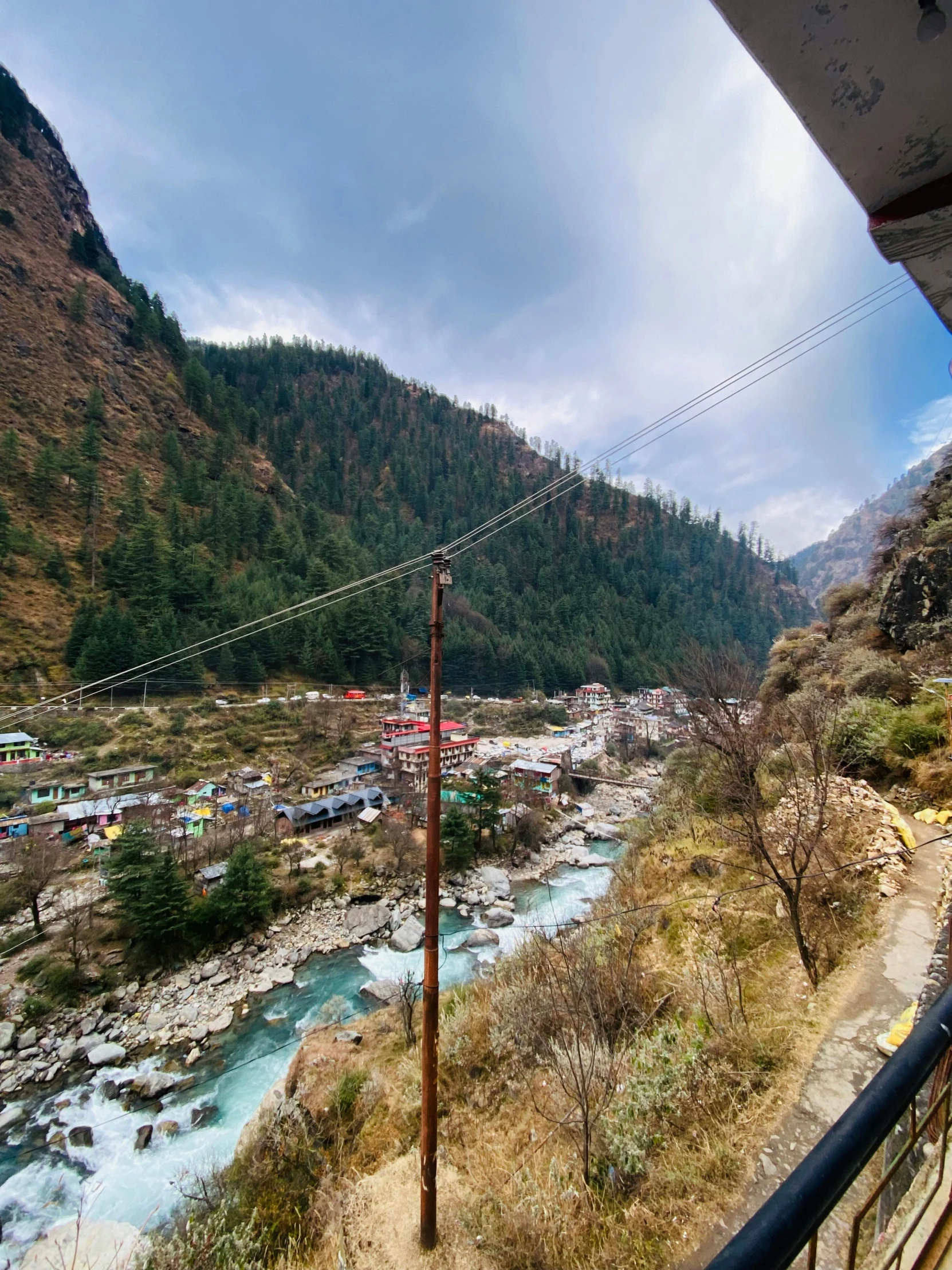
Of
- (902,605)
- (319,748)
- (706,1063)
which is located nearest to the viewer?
(706,1063)

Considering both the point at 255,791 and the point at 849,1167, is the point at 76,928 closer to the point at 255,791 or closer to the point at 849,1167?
the point at 255,791

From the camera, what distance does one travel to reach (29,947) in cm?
1262

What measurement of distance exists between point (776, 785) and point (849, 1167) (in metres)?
8.48

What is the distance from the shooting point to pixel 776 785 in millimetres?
7801

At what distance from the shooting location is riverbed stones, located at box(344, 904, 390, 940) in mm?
14719

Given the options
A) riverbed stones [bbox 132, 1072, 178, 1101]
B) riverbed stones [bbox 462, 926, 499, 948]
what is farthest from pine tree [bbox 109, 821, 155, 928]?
riverbed stones [bbox 462, 926, 499, 948]

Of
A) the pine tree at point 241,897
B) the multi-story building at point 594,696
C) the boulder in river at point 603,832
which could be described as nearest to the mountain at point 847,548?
the multi-story building at point 594,696

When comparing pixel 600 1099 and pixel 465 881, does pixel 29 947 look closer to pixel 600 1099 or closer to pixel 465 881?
pixel 465 881

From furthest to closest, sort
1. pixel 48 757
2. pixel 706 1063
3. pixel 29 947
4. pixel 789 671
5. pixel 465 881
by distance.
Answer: pixel 48 757 → pixel 465 881 → pixel 789 671 → pixel 29 947 → pixel 706 1063

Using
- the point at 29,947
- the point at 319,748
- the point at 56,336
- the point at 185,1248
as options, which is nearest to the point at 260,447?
the point at 56,336

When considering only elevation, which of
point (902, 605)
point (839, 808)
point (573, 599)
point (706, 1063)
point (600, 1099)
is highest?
point (573, 599)

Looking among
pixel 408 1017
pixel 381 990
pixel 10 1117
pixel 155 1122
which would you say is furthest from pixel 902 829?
pixel 10 1117

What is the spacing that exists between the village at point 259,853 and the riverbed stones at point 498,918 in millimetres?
52

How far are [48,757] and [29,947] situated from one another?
431 inches
